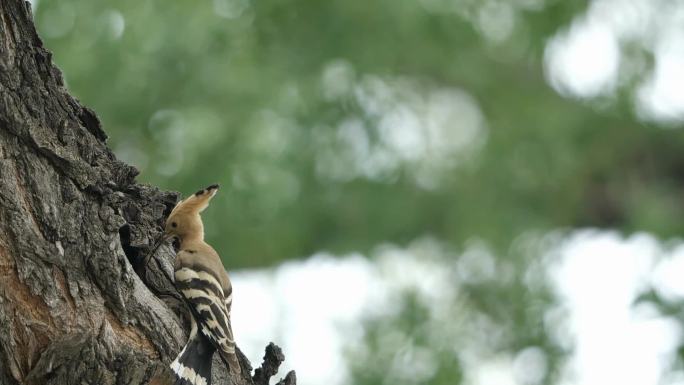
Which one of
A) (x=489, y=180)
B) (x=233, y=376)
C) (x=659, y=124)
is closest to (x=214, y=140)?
(x=489, y=180)

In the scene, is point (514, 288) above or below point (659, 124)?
below

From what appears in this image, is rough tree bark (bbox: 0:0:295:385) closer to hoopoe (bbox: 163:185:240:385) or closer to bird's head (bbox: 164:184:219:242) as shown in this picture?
hoopoe (bbox: 163:185:240:385)

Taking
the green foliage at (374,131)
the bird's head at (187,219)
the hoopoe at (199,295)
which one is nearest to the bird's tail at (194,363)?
the hoopoe at (199,295)

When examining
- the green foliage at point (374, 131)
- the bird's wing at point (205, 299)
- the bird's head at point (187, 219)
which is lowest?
the bird's wing at point (205, 299)

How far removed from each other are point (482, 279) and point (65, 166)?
5994 mm

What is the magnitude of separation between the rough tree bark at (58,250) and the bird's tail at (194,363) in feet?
0.10

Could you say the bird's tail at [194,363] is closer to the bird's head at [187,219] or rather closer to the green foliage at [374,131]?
the bird's head at [187,219]

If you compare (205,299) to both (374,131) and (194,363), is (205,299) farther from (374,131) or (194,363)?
(374,131)

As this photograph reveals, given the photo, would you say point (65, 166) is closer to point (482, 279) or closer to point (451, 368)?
point (451, 368)

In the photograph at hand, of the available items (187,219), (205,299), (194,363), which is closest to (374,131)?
(187,219)

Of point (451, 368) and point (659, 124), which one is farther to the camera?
point (659, 124)

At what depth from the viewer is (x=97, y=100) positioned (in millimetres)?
6613

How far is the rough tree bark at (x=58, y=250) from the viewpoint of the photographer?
2508 mm

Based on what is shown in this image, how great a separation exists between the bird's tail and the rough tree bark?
3 cm
